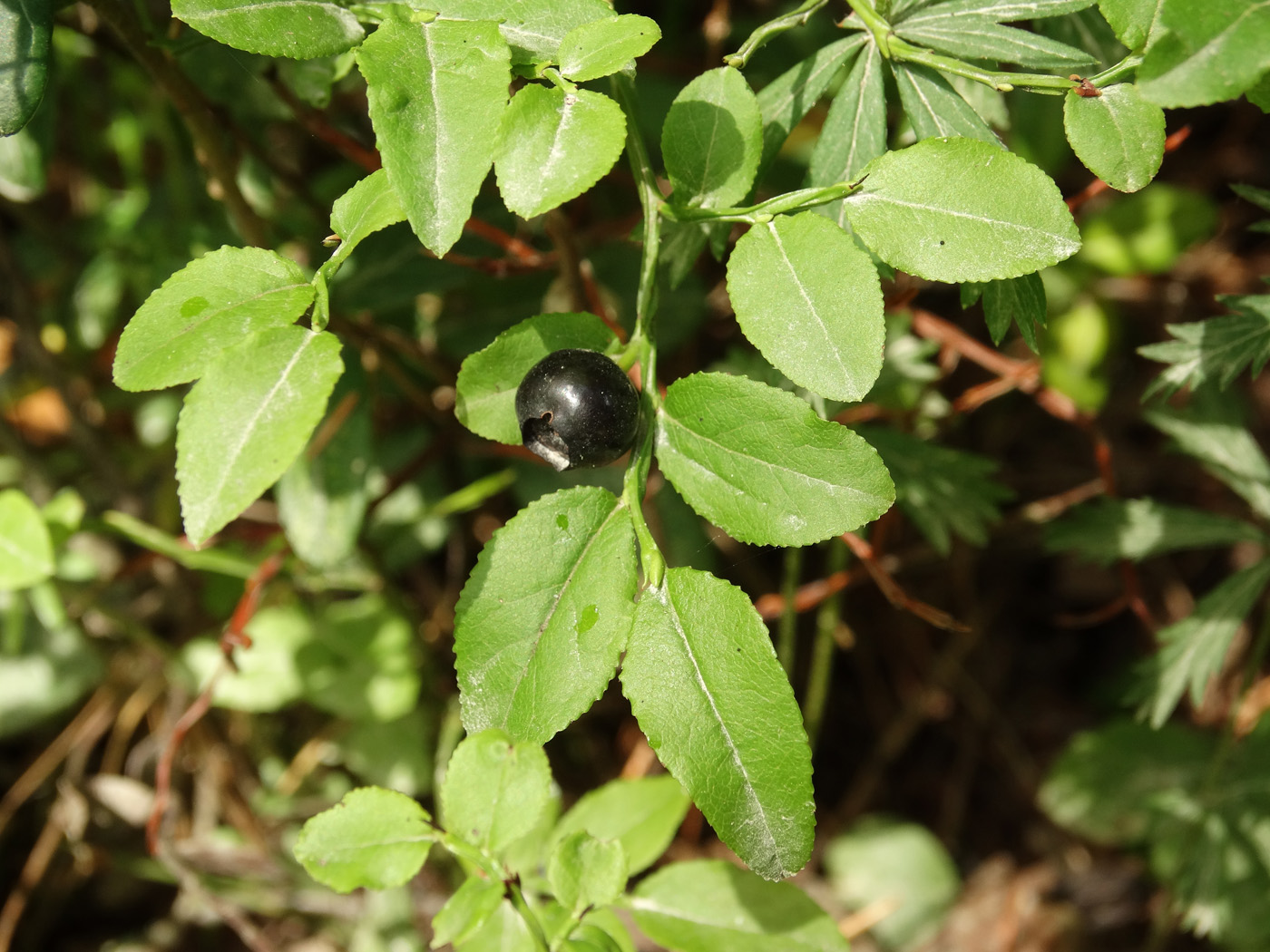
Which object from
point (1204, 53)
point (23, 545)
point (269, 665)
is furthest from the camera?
point (269, 665)

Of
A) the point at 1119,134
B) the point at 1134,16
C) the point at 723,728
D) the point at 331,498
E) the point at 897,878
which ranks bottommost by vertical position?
the point at 897,878

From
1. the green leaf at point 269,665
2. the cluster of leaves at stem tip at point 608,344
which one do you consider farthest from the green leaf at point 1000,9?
the green leaf at point 269,665

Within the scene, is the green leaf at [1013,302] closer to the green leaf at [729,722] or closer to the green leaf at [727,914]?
the green leaf at [729,722]

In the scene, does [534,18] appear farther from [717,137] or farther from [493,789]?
[493,789]

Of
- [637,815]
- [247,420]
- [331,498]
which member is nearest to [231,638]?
[331,498]

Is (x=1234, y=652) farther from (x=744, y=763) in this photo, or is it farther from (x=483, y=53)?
(x=483, y=53)
